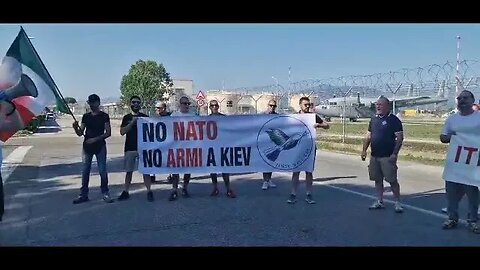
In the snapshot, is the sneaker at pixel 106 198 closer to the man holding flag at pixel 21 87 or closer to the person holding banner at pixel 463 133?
the man holding flag at pixel 21 87

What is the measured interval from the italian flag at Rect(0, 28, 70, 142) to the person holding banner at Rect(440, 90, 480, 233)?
552 centimetres

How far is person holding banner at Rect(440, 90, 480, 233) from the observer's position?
249 inches

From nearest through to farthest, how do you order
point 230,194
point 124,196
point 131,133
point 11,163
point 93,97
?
1. point 93,97
2. point 131,133
3. point 124,196
4. point 230,194
5. point 11,163

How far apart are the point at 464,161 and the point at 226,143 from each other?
3.63 metres

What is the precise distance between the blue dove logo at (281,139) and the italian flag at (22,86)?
348cm

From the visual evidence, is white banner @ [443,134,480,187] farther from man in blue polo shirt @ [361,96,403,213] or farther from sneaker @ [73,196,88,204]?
sneaker @ [73,196,88,204]

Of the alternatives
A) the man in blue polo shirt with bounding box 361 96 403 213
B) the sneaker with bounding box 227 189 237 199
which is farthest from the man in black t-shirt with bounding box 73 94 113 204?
the man in blue polo shirt with bounding box 361 96 403 213

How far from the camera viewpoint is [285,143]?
8.20m

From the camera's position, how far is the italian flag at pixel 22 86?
243 inches

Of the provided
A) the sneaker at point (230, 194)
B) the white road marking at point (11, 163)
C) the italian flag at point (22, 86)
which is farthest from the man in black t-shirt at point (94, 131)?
the white road marking at point (11, 163)

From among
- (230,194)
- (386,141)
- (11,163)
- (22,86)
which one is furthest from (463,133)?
(11,163)

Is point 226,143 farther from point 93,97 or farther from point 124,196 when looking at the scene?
point 93,97
